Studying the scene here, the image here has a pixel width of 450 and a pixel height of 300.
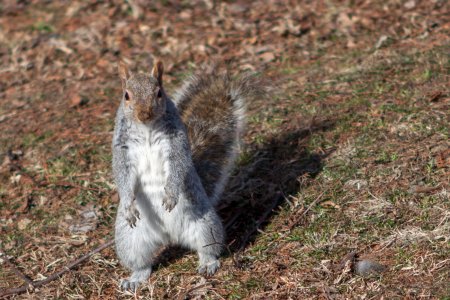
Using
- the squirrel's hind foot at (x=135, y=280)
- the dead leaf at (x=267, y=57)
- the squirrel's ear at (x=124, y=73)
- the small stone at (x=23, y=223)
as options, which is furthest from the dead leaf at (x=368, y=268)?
the dead leaf at (x=267, y=57)

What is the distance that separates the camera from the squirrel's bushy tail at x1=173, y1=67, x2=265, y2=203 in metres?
4.10

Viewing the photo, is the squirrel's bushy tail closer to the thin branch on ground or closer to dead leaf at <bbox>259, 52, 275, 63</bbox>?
the thin branch on ground

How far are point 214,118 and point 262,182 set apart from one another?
0.54 meters

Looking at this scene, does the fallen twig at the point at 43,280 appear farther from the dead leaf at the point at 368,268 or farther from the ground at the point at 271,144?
the dead leaf at the point at 368,268

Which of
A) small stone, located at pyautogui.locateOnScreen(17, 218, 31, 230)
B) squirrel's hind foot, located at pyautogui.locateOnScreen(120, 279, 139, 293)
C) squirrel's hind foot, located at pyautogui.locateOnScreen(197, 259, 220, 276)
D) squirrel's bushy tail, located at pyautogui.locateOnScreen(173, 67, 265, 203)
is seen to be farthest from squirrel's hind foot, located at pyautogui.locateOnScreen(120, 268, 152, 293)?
small stone, located at pyautogui.locateOnScreen(17, 218, 31, 230)

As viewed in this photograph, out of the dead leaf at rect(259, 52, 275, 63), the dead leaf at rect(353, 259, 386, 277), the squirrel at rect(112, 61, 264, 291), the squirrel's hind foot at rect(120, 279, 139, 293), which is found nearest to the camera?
the dead leaf at rect(353, 259, 386, 277)

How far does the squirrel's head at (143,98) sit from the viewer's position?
3.47m

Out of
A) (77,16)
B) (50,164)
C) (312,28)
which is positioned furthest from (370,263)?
(77,16)

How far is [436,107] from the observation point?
4645 millimetres

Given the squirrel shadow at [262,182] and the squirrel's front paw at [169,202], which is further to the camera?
the squirrel shadow at [262,182]

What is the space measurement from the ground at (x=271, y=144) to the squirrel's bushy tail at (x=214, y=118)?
1.08 ft

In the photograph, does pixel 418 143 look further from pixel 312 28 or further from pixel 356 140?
pixel 312 28

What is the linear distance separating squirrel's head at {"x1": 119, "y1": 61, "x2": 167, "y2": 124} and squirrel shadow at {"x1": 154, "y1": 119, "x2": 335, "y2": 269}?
0.86 metres

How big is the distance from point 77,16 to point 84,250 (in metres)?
3.88
